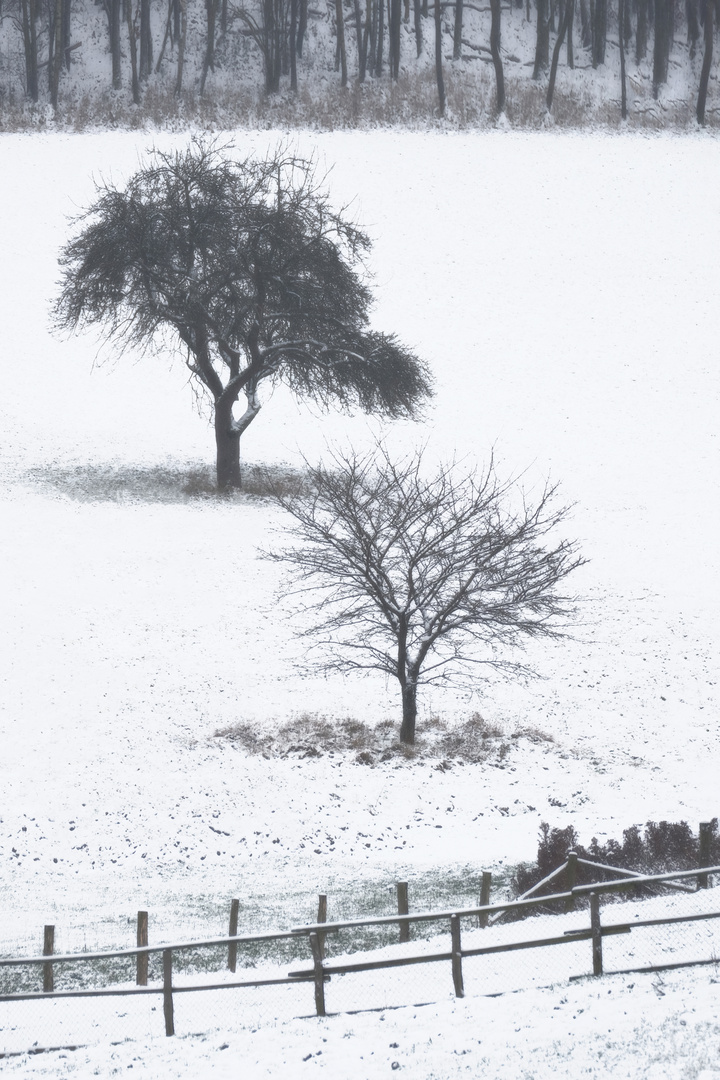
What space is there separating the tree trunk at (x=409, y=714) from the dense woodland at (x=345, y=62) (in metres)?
56.2

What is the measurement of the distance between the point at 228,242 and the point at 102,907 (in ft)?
82.2

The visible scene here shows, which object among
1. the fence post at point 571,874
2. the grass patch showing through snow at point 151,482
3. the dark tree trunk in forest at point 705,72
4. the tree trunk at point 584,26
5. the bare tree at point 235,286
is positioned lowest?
the fence post at point 571,874

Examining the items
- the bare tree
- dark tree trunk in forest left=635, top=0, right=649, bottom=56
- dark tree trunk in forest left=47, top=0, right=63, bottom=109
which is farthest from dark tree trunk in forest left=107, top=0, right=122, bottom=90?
the bare tree

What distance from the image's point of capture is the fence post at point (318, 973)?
11.8 metres

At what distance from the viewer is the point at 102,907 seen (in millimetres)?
17156

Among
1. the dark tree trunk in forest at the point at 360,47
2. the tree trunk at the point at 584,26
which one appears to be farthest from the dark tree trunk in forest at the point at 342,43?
the tree trunk at the point at 584,26

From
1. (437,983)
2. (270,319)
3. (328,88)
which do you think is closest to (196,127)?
(328,88)

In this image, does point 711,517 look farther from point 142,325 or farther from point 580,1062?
point 580,1062

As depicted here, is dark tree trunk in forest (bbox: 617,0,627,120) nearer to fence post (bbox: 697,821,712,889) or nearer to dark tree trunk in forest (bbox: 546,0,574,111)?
dark tree trunk in forest (bbox: 546,0,574,111)

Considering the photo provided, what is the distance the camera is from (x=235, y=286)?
37375 mm

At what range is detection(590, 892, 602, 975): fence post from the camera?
1177 cm

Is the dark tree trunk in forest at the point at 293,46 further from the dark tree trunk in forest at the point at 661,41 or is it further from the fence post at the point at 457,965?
the fence post at the point at 457,965

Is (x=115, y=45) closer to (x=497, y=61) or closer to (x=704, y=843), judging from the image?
(x=497, y=61)

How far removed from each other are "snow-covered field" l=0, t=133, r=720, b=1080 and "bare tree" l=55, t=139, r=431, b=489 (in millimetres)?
4956
